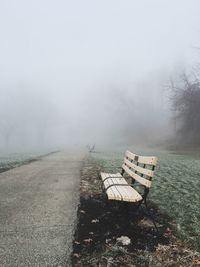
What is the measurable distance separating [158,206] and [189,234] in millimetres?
1540

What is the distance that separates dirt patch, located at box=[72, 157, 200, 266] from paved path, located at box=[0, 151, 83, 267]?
209mm

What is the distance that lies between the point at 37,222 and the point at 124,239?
1484 millimetres

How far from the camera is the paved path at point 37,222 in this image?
10.6 feet

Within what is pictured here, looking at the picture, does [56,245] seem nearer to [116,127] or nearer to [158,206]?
[158,206]

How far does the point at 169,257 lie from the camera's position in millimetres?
3260

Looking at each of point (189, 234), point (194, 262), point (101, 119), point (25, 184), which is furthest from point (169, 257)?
point (101, 119)

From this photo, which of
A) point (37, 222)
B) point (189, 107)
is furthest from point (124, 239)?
point (189, 107)

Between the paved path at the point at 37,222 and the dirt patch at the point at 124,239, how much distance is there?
0.21m

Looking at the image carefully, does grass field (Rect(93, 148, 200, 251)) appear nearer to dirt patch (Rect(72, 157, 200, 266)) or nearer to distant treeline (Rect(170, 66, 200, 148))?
dirt patch (Rect(72, 157, 200, 266))

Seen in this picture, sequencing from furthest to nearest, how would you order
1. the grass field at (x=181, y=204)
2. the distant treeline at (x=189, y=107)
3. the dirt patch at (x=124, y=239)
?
the distant treeline at (x=189, y=107), the grass field at (x=181, y=204), the dirt patch at (x=124, y=239)

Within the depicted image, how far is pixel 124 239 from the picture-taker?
Answer: 375cm

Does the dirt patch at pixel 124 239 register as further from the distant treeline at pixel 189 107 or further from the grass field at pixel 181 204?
the distant treeline at pixel 189 107

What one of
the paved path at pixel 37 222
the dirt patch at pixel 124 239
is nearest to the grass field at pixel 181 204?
the dirt patch at pixel 124 239

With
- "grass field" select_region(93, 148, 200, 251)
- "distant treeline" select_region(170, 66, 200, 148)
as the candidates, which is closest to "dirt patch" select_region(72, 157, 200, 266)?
"grass field" select_region(93, 148, 200, 251)
